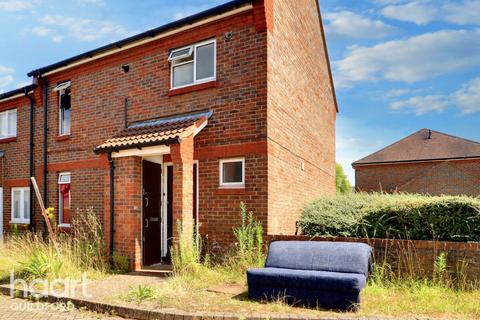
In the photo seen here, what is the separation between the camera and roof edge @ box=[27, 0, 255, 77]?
8.63 meters

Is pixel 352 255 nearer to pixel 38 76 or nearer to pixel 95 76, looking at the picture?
pixel 95 76

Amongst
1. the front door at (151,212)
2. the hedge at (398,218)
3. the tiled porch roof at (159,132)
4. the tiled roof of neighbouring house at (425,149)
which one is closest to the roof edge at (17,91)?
the tiled porch roof at (159,132)

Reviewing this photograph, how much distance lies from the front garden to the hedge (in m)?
0.02

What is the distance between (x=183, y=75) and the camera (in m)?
9.79

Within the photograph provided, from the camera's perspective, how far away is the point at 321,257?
6324mm

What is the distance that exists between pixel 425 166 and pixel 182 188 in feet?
86.1

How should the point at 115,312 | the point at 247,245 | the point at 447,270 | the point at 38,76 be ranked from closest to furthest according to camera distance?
the point at 115,312 → the point at 447,270 → the point at 247,245 → the point at 38,76

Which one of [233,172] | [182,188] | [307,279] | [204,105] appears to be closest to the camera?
[307,279]

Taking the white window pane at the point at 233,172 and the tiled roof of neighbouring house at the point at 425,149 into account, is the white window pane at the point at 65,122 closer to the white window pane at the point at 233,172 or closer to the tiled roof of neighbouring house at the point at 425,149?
the white window pane at the point at 233,172

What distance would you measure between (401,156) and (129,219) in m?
26.6

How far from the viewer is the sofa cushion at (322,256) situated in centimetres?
608

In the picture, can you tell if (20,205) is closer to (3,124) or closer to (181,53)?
(3,124)

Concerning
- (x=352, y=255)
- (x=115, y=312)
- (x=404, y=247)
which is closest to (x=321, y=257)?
(x=352, y=255)

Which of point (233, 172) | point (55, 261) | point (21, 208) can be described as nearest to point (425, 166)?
point (233, 172)
